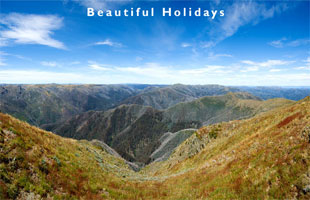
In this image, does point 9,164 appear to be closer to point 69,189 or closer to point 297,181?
point 69,189

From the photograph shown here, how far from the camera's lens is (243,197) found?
30.3 feet

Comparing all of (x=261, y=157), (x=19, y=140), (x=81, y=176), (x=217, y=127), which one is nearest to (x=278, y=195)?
(x=261, y=157)

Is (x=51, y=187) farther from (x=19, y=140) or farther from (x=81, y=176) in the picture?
(x=19, y=140)

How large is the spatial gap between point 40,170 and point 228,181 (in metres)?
14.5

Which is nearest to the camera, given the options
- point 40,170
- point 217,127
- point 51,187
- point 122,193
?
point 51,187

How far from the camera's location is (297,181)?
7645 millimetres

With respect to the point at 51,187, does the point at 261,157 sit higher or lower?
higher

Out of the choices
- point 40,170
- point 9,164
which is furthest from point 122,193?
point 9,164

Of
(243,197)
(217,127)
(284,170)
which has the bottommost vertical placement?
(217,127)

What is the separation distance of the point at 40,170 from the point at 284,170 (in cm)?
1634

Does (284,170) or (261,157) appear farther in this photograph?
(261,157)

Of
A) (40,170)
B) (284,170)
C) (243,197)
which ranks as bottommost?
(243,197)

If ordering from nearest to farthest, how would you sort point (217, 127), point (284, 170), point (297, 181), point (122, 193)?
point (297, 181)
point (284, 170)
point (122, 193)
point (217, 127)

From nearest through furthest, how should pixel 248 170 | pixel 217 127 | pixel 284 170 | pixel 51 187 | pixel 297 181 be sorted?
pixel 297 181 → pixel 284 170 → pixel 51 187 → pixel 248 170 → pixel 217 127
